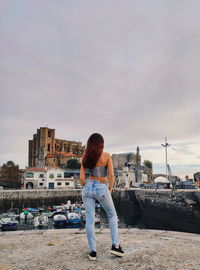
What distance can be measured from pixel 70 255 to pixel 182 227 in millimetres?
23600

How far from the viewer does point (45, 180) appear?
66625 millimetres

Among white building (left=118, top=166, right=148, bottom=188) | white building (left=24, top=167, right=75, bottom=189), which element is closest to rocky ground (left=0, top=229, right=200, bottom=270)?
white building (left=118, top=166, right=148, bottom=188)

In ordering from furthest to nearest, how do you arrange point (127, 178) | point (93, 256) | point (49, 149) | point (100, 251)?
1. point (49, 149)
2. point (127, 178)
3. point (100, 251)
4. point (93, 256)

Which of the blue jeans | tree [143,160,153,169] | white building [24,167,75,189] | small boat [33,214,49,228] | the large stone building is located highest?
the large stone building

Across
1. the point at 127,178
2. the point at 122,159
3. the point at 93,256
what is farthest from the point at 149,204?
the point at 122,159

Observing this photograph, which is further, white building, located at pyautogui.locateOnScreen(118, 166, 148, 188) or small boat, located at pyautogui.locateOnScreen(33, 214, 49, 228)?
white building, located at pyautogui.locateOnScreen(118, 166, 148, 188)

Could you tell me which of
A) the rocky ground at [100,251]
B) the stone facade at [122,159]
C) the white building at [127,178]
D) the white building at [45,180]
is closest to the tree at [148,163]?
the stone facade at [122,159]

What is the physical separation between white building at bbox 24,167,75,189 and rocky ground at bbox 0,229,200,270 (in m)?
61.3

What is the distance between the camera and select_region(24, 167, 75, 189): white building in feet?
216

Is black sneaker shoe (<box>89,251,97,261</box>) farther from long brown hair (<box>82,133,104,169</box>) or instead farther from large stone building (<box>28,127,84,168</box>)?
large stone building (<box>28,127,84,168</box>)

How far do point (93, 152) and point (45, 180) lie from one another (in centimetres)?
6500

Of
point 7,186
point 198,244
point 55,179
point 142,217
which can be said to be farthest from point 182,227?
point 7,186

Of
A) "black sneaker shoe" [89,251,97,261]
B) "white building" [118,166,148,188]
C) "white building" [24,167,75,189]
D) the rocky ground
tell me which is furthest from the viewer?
"white building" [24,167,75,189]

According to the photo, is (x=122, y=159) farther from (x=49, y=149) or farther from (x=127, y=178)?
(x=127, y=178)
